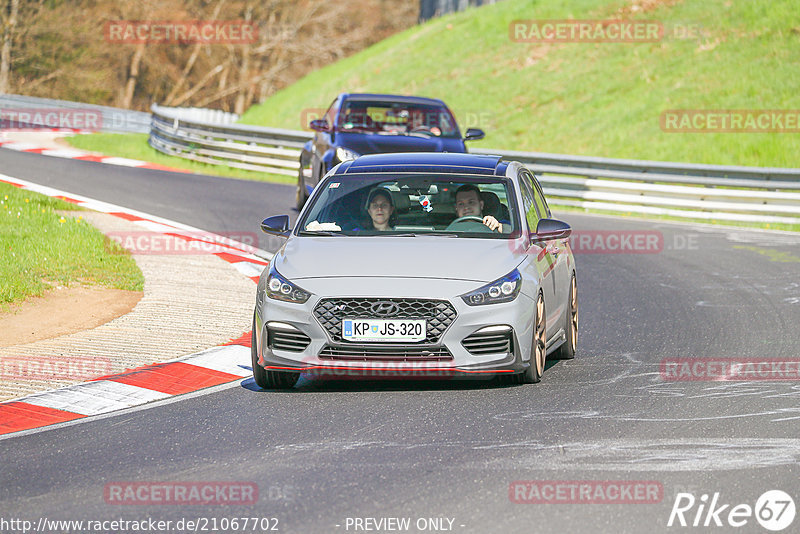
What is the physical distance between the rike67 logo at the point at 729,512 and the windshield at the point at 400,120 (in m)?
13.3

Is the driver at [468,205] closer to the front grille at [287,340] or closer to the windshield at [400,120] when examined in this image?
the front grille at [287,340]

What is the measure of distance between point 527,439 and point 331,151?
11.6 m

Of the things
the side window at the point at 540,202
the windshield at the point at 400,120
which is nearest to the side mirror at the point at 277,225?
the side window at the point at 540,202

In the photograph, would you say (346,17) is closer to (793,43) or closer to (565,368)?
(793,43)

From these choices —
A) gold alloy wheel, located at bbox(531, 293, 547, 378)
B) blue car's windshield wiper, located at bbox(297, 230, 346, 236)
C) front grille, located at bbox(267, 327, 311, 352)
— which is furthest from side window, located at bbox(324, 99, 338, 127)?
front grille, located at bbox(267, 327, 311, 352)

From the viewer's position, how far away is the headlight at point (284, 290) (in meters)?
8.47

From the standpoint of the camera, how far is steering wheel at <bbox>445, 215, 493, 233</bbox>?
9.50 metres

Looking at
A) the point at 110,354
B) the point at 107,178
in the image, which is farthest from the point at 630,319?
the point at 107,178

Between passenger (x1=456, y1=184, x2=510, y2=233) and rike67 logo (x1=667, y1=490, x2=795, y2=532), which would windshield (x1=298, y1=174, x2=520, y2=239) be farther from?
rike67 logo (x1=667, y1=490, x2=795, y2=532)

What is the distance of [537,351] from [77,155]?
73.6ft

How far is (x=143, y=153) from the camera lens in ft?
104

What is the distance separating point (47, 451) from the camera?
711cm

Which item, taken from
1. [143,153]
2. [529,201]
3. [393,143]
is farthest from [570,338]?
[143,153]

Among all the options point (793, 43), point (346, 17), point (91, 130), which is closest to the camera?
point (793, 43)
